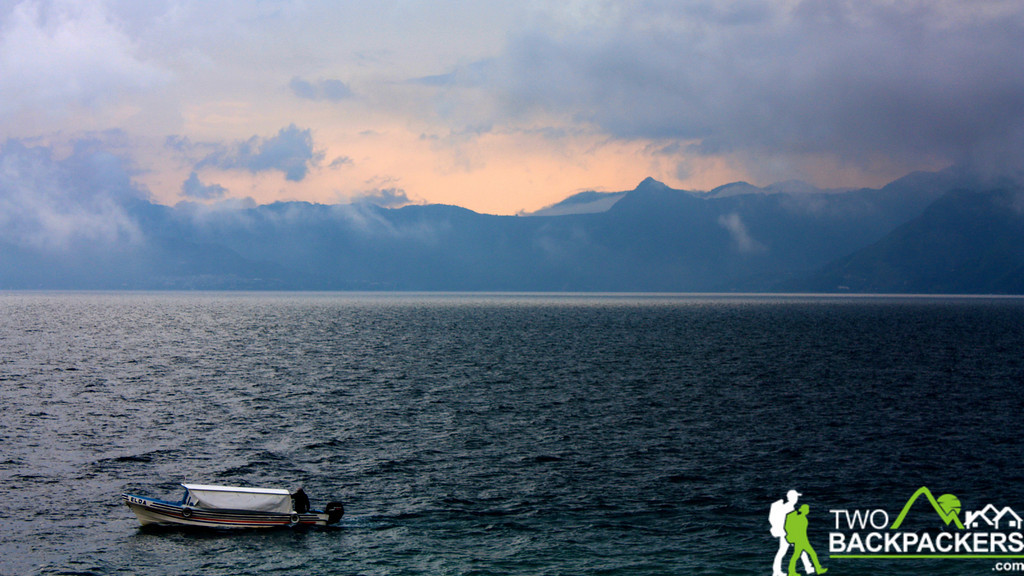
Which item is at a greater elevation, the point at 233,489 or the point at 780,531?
the point at 233,489

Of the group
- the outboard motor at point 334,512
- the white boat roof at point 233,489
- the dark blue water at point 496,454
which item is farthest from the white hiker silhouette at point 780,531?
the white boat roof at point 233,489

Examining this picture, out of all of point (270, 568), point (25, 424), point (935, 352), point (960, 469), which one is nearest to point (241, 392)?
point (25, 424)

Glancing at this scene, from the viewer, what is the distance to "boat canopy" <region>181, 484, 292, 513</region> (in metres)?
41.6

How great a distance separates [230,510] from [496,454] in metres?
21.6

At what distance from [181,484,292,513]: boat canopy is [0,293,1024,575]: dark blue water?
5.86ft

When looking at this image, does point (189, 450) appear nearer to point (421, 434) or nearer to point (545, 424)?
point (421, 434)

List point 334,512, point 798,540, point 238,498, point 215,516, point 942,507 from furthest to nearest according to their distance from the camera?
1. point 942,507
2. point 238,498
3. point 215,516
4. point 334,512
5. point 798,540

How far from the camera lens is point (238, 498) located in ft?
137

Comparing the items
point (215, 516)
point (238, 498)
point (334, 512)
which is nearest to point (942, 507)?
point (334, 512)

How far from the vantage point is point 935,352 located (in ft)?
448

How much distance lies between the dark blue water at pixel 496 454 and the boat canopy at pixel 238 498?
5.86 ft

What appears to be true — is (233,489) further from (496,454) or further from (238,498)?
(496,454)

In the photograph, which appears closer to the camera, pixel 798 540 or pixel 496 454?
pixel 798 540

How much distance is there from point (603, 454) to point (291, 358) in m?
85.6
